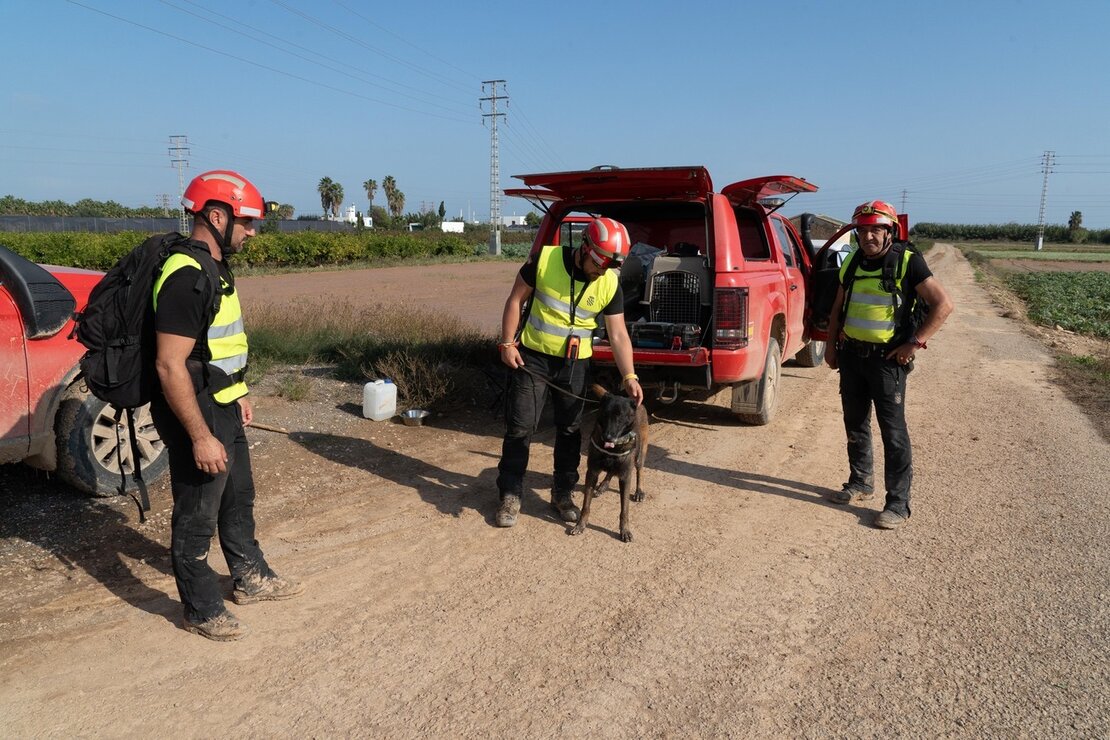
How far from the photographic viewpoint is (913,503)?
5156 millimetres

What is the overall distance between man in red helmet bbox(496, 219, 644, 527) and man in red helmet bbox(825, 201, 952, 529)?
1.55 m

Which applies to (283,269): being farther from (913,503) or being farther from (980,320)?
(913,503)

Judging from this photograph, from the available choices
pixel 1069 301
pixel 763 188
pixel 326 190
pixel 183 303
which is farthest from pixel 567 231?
pixel 326 190

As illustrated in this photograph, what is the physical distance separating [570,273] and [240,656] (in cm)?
269

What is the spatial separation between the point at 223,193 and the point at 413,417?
3.89 metres

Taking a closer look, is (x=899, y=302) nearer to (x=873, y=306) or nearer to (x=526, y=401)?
(x=873, y=306)

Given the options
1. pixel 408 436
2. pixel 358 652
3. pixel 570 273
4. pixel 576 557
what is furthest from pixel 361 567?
pixel 408 436

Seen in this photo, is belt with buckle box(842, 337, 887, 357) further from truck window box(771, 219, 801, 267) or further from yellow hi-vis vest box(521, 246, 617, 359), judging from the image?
truck window box(771, 219, 801, 267)

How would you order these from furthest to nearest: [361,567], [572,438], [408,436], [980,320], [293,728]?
[980,320], [408,436], [572,438], [361,567], [293,728]

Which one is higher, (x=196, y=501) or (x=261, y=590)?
(x=196, y=501)

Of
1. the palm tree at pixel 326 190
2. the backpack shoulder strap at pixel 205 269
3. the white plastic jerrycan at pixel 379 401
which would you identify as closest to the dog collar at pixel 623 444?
the backpack shoulder strap at pixel 205 269

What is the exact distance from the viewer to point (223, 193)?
3.14 meters

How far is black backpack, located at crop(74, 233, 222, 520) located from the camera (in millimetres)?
2973

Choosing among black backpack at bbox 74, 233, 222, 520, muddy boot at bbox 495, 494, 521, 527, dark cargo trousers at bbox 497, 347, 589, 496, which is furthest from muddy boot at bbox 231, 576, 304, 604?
dark cargo trousers at bbox 497, 347, 589, 496
